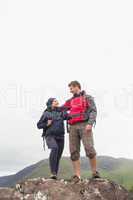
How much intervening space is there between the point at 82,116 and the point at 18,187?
361 cm

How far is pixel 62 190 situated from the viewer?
15.1m

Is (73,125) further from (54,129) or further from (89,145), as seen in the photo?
(89,145)

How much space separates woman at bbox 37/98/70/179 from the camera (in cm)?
1594

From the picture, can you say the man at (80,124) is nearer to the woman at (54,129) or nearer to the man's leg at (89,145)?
the man's leg at (89,145)

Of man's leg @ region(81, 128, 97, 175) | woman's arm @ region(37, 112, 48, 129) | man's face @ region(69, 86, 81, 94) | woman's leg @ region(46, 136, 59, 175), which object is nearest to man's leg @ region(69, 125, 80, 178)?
man's leg @ region(81, 128, 97, 175)

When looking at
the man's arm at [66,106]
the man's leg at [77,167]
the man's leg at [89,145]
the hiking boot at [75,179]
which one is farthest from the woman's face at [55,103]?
the hiking boot at [75,179]

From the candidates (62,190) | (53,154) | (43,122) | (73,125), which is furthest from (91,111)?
(62,190)

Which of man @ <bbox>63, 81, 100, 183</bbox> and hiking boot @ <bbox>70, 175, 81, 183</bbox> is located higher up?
man @ <bbox>63, 81, 100, 183</bbox>

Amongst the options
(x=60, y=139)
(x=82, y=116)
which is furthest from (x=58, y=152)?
(x=82, y=116)

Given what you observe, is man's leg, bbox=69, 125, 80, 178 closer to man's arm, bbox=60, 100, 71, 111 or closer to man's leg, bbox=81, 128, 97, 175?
man's leg, bbox=81, 128, 97, 175

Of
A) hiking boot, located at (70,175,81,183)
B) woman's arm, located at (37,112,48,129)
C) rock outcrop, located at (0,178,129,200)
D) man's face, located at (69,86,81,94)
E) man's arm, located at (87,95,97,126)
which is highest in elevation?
man's face, located at (69,86,81,94)

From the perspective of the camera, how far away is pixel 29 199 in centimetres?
→ 1509

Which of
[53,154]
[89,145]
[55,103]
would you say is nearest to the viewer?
[89,145]

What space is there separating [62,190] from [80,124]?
2602mm
